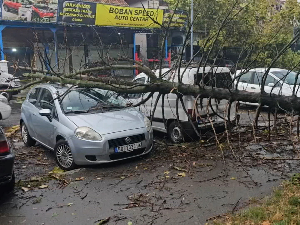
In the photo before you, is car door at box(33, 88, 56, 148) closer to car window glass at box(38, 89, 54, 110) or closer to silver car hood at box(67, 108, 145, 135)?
car window glass at box(38, 89, 54, 110)

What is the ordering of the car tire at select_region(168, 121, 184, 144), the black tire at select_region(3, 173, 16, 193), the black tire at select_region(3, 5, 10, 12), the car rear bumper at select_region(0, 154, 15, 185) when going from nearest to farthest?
the car rear bumper at select_region(0, 154, 15, 185) < the black tire at select_region(3, 173, 16, 193) < the car tire at select_region(168, 121, 184, 144) < the black tire at select_region(3, 5, 10, 12)

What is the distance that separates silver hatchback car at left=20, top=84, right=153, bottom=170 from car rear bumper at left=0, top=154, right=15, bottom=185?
139cm

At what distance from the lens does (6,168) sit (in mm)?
4590

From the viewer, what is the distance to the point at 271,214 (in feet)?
12.7

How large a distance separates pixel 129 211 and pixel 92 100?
3267mm

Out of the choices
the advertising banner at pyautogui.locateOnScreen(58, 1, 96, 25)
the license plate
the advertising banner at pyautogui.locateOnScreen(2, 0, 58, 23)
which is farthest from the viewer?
the advertising banner at pyautogui.locateOnScreen(58, 1, 96, 25)

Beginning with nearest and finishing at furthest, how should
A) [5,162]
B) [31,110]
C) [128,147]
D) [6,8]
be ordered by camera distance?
[5,162] → [128,147] → [31,110] → [6,8]

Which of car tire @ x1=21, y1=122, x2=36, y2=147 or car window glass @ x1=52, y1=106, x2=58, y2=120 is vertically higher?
car window glass @ x1=52, y1=106, x2=58, y2=120

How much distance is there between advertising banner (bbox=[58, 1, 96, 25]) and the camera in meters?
21.0

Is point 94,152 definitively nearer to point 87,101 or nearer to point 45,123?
point 87,101

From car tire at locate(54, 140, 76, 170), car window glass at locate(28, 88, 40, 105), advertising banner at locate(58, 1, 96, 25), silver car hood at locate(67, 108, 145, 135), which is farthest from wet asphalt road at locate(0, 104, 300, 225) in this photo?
advertising banner at locate(58, 1, 96, 25)

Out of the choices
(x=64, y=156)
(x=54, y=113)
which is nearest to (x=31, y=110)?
(x=54, y=113)

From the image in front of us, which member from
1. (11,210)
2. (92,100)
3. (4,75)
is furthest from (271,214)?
(4,75)

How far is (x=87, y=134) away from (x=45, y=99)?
1.96 meters
